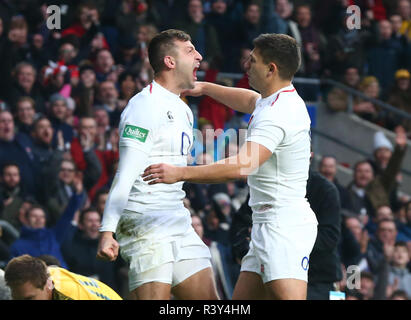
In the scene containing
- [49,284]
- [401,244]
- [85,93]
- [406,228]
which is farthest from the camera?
[406,228]

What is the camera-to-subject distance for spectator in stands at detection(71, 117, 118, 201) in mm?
10142

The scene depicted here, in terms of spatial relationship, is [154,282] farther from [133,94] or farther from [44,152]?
[133,94]

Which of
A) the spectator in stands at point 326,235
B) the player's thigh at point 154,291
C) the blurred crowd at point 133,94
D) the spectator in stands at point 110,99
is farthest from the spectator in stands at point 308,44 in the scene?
the player's thigh at point 154,291

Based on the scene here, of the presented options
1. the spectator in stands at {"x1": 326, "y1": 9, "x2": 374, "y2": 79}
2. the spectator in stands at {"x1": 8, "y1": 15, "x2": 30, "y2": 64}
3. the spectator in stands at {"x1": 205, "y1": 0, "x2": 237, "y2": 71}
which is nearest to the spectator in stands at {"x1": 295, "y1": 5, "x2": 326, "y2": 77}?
the spectator in stands at {"x1": 326, "y1": 9, "x2": 374, "y2": 79}

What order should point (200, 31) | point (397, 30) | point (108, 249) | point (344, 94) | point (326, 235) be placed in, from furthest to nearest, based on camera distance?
point (397, 30), point (344, 94), point (200, 31), point (326, 235), point (108, 249)

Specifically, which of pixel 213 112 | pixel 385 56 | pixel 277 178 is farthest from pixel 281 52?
pixel 385 56

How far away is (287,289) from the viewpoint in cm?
531

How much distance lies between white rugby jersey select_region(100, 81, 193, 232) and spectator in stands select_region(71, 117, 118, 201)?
173 inches

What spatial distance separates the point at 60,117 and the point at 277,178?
17.7 feet

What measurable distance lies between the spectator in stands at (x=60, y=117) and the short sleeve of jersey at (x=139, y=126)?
189 inches

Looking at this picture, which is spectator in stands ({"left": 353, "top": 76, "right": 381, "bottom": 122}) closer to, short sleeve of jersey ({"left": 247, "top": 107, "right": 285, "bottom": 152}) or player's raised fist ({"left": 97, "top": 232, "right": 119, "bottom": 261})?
short sleeve of jersey ({"left": 247, "top": 107, "right": 285, "bottom": 152})
